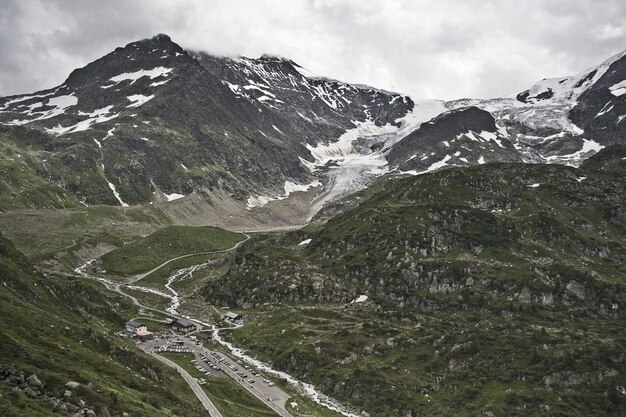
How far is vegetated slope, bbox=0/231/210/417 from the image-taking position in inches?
2167

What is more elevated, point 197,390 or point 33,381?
point 33,381

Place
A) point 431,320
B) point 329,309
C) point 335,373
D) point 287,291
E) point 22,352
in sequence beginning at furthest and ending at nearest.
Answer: point 287,291
point 329,309
point 431,320
point 335,373
point 22,352

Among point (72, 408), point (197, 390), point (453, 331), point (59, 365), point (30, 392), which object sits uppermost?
point (453, 331)

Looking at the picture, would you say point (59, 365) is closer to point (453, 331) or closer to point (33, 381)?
point (33, 381)

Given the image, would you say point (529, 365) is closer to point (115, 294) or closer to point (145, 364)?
point (145, 364)

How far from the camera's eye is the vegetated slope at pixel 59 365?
5503cm

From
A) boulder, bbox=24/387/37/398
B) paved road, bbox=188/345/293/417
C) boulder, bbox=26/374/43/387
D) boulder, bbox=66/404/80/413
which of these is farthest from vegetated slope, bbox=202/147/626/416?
boulder, bbox=24/387/37/398

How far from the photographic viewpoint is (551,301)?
167625mm

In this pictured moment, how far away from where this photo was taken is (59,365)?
63.9m

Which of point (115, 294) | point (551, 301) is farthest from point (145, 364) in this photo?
point (551, 301)

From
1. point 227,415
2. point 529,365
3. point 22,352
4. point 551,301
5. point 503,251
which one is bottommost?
point 227,415

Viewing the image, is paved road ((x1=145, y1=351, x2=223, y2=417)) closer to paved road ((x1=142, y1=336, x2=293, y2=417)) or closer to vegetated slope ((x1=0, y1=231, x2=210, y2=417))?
vegetated slope ((x1=0, y1=231, x2=210, y2=417))

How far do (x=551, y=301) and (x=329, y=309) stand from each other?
6978 cm

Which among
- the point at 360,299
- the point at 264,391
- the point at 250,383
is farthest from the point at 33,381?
the point at 360,299
